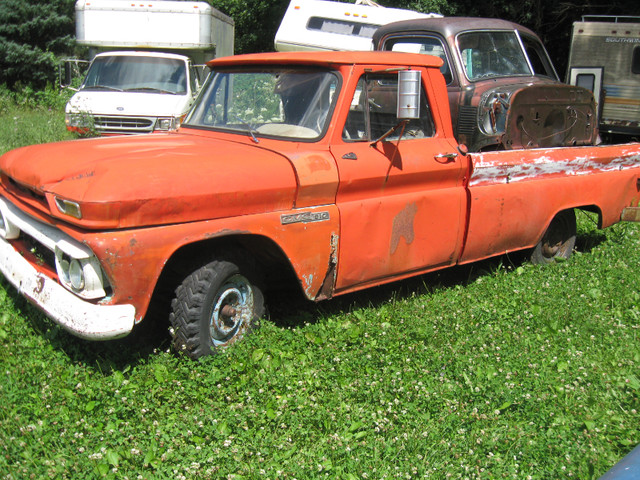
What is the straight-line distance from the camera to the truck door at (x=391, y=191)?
14.4 ft

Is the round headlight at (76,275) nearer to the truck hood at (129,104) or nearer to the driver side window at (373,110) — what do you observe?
the driver side window at (373,110)

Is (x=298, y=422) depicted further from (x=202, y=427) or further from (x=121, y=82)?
(x=121, y=82)

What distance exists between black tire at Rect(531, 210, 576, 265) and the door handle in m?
1.63

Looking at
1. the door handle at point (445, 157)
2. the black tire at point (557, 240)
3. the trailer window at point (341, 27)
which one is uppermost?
the trailer window at point (341, 27)

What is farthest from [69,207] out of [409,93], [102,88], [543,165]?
[102,88]

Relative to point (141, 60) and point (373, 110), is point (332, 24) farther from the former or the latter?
point (373, 110)

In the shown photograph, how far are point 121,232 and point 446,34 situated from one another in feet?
14.4

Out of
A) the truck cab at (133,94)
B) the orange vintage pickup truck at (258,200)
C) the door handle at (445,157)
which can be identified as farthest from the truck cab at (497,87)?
the truck cab at (133,94)

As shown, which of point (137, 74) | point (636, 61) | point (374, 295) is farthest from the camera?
point (636, 61)

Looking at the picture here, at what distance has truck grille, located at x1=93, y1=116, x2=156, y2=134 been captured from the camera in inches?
402

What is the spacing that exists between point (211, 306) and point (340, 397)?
0.92 meters

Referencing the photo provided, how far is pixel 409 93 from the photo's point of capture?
4.12 m

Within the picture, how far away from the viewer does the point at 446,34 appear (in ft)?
21.6

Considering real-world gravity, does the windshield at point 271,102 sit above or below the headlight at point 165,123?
above
